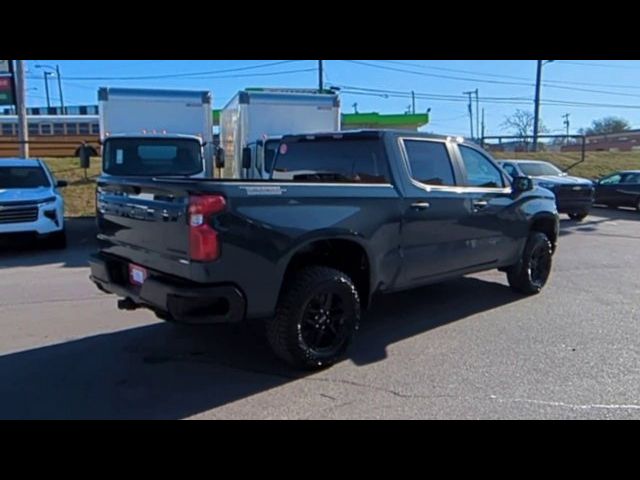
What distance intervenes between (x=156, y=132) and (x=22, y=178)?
A: 9.11ft

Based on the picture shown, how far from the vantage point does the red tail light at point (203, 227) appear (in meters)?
3.33

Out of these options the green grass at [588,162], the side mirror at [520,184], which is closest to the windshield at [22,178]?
the side mirror at [520,184]

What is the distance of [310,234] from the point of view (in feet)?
12.5

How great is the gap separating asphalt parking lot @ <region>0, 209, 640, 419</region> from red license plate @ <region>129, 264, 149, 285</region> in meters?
0.73

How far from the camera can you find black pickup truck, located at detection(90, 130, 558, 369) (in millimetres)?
3410

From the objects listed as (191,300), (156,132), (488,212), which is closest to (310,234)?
(191,300)

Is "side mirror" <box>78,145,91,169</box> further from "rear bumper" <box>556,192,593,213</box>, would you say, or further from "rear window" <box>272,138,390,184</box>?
"rear bumper" <box>556,192,593,213</box>

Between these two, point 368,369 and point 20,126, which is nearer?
point 368,369

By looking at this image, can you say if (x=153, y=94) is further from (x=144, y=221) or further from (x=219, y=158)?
(x=144, y=221)
